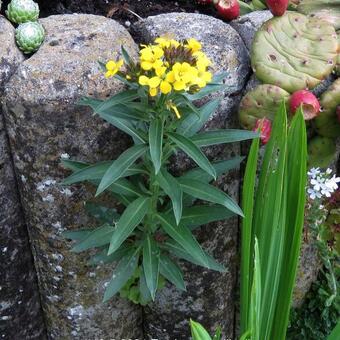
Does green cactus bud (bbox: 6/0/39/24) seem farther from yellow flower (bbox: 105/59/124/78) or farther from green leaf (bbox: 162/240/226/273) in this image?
green leaf (bbox: 162/240/226/273)

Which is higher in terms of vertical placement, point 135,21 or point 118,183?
point 135,21

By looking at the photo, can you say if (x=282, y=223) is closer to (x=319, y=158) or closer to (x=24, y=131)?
(x=319, y=158)

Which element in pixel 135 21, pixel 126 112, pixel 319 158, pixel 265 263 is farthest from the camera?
pixel 135 21

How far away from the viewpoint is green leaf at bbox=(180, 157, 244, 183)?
155 cm

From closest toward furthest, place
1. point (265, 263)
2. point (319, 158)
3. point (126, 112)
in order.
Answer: point (126, 112) < point (265, 263) < point (319, 158)

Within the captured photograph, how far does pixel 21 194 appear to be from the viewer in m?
1.68

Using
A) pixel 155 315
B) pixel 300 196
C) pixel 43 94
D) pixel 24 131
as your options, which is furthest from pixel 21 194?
pixel 300 196

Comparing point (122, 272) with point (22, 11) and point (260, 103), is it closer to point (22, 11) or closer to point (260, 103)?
point (260, 103)

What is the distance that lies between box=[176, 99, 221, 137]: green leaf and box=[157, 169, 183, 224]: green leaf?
11 centimetres

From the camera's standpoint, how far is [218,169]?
1544mm

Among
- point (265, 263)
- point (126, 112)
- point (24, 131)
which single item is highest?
point (126, 112)

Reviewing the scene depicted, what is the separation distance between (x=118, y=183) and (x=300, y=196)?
433mm

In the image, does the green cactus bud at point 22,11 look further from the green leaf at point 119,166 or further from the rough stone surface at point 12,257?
the green leaf at point 119,166

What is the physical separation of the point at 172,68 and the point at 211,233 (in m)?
0.64
